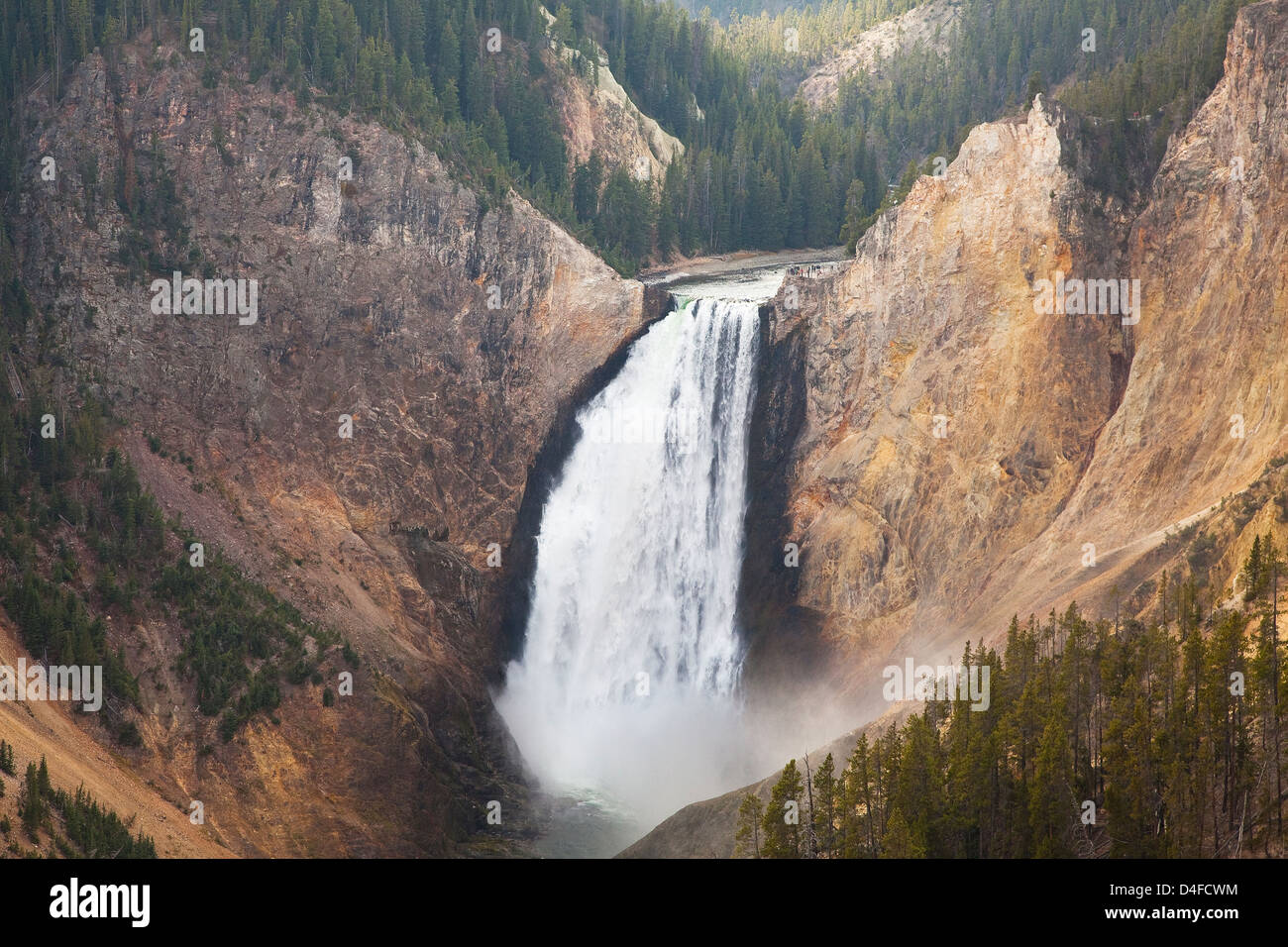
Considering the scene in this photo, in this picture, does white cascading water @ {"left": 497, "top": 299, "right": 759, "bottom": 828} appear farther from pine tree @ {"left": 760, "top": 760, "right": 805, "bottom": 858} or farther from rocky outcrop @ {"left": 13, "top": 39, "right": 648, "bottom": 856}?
pine tree @ {"left": 760, "top": 760, "right": 805, "bottom": 858}

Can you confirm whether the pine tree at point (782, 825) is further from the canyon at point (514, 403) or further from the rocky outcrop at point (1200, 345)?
the rocky outcrop at point (1200, 345)

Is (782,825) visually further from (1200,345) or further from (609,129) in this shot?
(609,129)

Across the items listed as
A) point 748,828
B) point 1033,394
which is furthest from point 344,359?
point 748,828

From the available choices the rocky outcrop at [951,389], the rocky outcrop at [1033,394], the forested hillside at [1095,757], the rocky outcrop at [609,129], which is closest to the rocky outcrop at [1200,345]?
the rocky outcrop at [1033,394]

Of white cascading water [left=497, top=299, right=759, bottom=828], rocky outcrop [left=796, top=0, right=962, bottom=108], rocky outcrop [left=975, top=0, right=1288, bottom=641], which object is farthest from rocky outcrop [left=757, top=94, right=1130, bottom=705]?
rocky outcrop [left=796, top=0, right=962, bottom=108]
